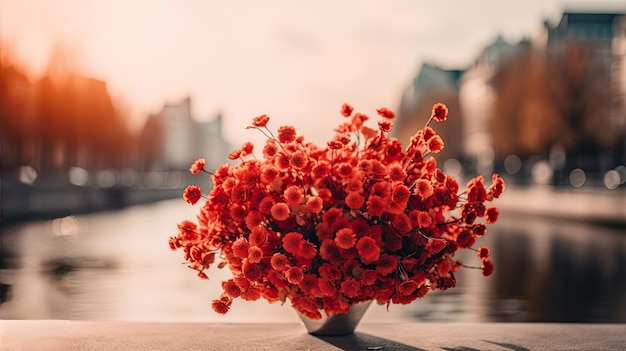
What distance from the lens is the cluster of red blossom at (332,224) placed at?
4.89 m

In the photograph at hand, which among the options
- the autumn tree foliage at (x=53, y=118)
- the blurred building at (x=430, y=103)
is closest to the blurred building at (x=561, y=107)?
the blurred building at (x=430, y=103)

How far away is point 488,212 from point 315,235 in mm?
854

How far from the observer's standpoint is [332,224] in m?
4.96

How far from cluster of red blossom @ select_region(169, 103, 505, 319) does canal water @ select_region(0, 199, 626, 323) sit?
552 centimetres

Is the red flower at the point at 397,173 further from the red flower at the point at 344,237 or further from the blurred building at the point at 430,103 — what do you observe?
the blurred building at the point at 430,103

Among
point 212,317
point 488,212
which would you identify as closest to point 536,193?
point 212,317

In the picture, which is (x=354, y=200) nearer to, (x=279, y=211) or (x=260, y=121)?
(x=279, y=211)

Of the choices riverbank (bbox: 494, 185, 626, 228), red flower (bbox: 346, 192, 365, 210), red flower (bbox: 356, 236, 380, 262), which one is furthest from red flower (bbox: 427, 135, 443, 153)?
riverbank (bbox: 494, 185, 626, 228)

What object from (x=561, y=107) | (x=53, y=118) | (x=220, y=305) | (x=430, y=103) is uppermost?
(x=430, y=103)

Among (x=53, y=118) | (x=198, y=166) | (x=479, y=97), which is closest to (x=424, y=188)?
(x=198, y=166)

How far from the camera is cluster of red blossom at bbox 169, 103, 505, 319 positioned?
4.89 metres

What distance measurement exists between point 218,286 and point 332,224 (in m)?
9.82

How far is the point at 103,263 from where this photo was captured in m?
18.2

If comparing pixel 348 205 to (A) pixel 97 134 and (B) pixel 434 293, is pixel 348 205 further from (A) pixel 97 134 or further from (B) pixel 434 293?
(A) pixel 97 134
